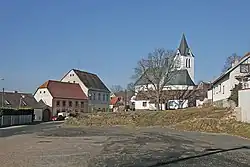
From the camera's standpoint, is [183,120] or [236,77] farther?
[236,77]

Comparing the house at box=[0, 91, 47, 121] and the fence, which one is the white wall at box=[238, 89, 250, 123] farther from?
the house at box=[0, 91, 47, 121]

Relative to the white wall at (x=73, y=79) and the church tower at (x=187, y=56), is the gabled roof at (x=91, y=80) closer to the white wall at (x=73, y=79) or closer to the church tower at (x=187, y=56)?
the white wall at (x=73, y=79)

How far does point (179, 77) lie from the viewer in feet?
322

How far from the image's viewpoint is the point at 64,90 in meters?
89.6

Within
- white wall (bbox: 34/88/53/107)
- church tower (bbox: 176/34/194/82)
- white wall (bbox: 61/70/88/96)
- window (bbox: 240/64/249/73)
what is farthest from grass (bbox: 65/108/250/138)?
church tower (bbox: 176/34/194/82)

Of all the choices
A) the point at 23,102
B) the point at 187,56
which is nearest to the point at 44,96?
the point at 23,102

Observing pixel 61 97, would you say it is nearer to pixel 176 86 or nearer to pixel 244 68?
pixel 176 86

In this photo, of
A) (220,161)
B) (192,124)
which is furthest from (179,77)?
(220,161)

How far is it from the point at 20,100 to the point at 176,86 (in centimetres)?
3988

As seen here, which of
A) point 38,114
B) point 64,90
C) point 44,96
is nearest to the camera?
point 38,114

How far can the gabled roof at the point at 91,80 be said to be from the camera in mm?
98312

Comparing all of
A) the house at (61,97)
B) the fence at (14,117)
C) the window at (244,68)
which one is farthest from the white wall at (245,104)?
the house at (61,97)

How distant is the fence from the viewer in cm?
4915

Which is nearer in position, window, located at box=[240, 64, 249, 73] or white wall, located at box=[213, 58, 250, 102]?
white wall, located at box=[213, 58, 250, 102]
